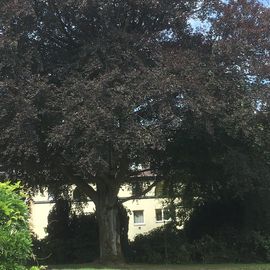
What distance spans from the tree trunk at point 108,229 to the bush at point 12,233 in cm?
1752

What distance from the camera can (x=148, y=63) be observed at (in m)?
19.1

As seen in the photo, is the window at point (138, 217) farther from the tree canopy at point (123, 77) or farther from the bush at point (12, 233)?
the bush at point (12, 233)

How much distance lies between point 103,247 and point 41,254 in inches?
172

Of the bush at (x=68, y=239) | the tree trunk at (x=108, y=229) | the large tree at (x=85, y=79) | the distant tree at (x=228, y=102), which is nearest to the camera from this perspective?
the large tree at (x=85, y=79)

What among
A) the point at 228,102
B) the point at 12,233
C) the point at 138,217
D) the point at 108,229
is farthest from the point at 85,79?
the point at 138,217

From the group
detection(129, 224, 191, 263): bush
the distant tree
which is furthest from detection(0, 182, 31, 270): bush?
detection(129, 224, 191, 263): bush

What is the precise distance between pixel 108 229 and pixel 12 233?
17.9 meters

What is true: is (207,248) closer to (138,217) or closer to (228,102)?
(228,102)

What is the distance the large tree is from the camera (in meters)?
17.3

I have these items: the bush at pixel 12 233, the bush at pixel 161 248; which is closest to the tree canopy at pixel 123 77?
the bush at pixel 161 248

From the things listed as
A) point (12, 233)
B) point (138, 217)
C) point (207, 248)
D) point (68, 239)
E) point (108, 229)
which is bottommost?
point (12, 233)

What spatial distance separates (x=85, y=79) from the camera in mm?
18172

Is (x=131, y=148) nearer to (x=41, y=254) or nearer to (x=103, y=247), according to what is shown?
(x=103, y=247)

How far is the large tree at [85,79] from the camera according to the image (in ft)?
56.9
